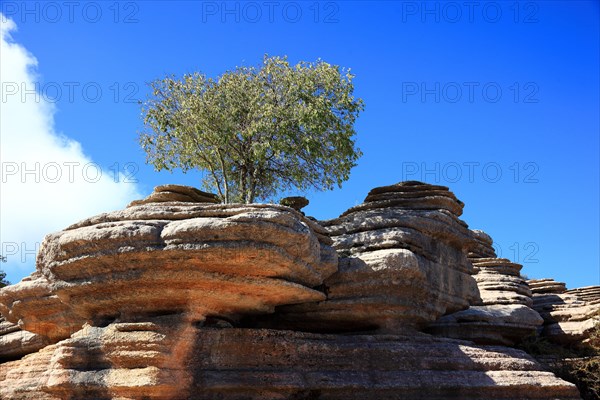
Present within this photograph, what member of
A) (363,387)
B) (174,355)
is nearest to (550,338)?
(363,387)

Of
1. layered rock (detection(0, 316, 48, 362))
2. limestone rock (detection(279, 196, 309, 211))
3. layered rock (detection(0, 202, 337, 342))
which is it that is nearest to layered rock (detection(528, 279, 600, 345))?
limestone rock (detection(279, 196, 309, 211))

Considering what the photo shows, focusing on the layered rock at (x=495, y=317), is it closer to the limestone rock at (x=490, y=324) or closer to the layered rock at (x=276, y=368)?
the limestone rock at (x=490, y=324)

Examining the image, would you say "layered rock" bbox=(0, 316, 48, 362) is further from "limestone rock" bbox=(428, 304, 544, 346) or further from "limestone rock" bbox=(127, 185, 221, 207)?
"limestone rock" bbox=(428, 304, 544, 346)

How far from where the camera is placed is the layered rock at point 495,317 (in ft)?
65.4

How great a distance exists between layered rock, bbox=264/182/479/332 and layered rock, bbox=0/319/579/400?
991mm

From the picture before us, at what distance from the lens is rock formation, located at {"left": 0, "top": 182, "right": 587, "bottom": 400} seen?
45.9 ft

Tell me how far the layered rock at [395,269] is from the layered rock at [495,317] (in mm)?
738

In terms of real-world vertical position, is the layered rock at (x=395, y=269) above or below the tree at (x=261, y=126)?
below

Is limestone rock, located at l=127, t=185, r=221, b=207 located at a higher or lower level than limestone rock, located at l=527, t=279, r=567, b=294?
higher

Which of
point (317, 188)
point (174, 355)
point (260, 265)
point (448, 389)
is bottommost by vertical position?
point (448, 389)

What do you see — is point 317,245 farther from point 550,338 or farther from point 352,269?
point 550,338

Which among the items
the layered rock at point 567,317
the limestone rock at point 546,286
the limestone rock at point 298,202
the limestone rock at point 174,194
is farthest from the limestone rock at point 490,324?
the limestone rock at point 174,194

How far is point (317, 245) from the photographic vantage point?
15.6m

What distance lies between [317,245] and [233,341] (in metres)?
3.12
